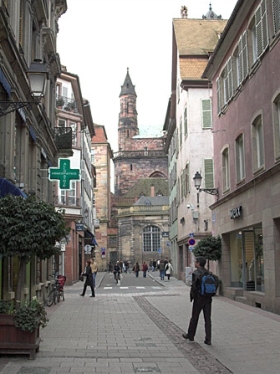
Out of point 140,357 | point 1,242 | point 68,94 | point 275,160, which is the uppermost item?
point 68,94

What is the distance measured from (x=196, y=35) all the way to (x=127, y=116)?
73.9m

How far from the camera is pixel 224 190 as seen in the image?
2319cm

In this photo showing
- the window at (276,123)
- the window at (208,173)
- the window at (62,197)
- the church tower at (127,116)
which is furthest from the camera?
the church tower at (127,116)

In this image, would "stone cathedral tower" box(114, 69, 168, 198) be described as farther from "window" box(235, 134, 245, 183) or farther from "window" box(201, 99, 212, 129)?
"window" box(235, 134, 245, 183)

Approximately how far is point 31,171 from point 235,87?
27.2 feet

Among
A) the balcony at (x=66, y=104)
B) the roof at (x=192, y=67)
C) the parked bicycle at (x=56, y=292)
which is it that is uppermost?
the roof at (x=192, y=67)

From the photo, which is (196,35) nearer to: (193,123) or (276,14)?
(193,123)

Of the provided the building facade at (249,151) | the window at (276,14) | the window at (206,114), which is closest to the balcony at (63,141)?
the building facade at (249,151)

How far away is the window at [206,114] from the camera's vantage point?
34062mm

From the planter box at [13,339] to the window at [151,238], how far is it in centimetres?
7270

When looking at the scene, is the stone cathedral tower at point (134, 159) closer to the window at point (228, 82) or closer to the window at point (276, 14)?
the window at point (228, 82)

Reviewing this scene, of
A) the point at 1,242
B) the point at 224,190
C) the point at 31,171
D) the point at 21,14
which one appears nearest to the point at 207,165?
the point at 224,190

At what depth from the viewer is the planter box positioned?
8.97 meters

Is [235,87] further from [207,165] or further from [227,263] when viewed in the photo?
[207,165]
